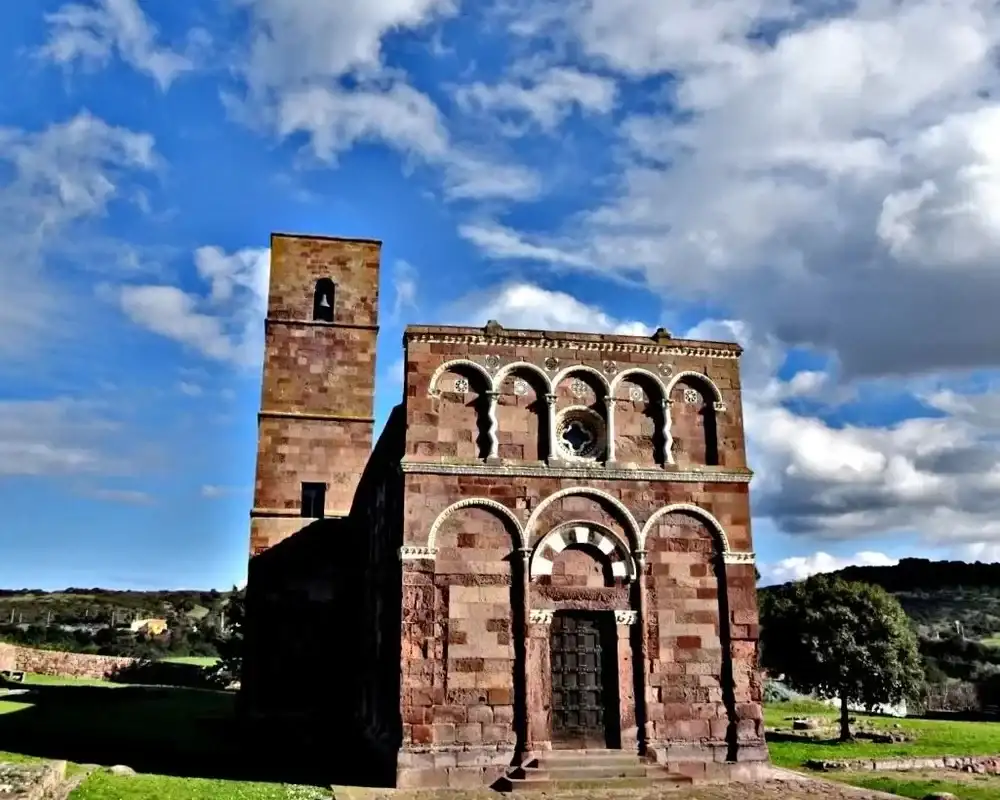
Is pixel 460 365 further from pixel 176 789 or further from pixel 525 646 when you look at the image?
pixel 176 789

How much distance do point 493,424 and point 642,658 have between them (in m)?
5.07

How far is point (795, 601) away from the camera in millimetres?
29094

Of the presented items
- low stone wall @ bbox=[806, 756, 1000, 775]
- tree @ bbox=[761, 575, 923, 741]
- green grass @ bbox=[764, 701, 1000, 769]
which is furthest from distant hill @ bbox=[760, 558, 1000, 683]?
low stone wall @ bbox=[806, 756, 1000, 775]

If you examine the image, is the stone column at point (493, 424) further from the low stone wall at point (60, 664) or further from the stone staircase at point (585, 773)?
the low stone wall at point (60, 664)

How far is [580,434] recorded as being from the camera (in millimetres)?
17375

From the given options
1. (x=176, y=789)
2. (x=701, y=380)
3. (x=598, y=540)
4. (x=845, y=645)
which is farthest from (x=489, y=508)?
(x=845, y=645)

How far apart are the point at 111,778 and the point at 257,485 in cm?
1071

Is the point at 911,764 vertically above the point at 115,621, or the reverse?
the point at 115,621

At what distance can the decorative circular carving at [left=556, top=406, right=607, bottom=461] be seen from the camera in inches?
674

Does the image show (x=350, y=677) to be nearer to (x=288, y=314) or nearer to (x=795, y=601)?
(x=288, y=314)

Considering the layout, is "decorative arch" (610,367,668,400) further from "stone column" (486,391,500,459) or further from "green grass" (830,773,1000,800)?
"green grass" (830,773,1000,800)

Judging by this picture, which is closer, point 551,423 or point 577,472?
point 577,472

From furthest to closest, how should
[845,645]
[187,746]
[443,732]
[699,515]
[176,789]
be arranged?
1. [845,645]
2. [187,746]
3. [699,515]
4. [443,732]
5. [176,789]

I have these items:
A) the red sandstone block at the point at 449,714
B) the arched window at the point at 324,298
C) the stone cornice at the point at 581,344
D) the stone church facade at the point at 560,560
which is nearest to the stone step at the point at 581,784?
the stone church facade at the point at 560,560
